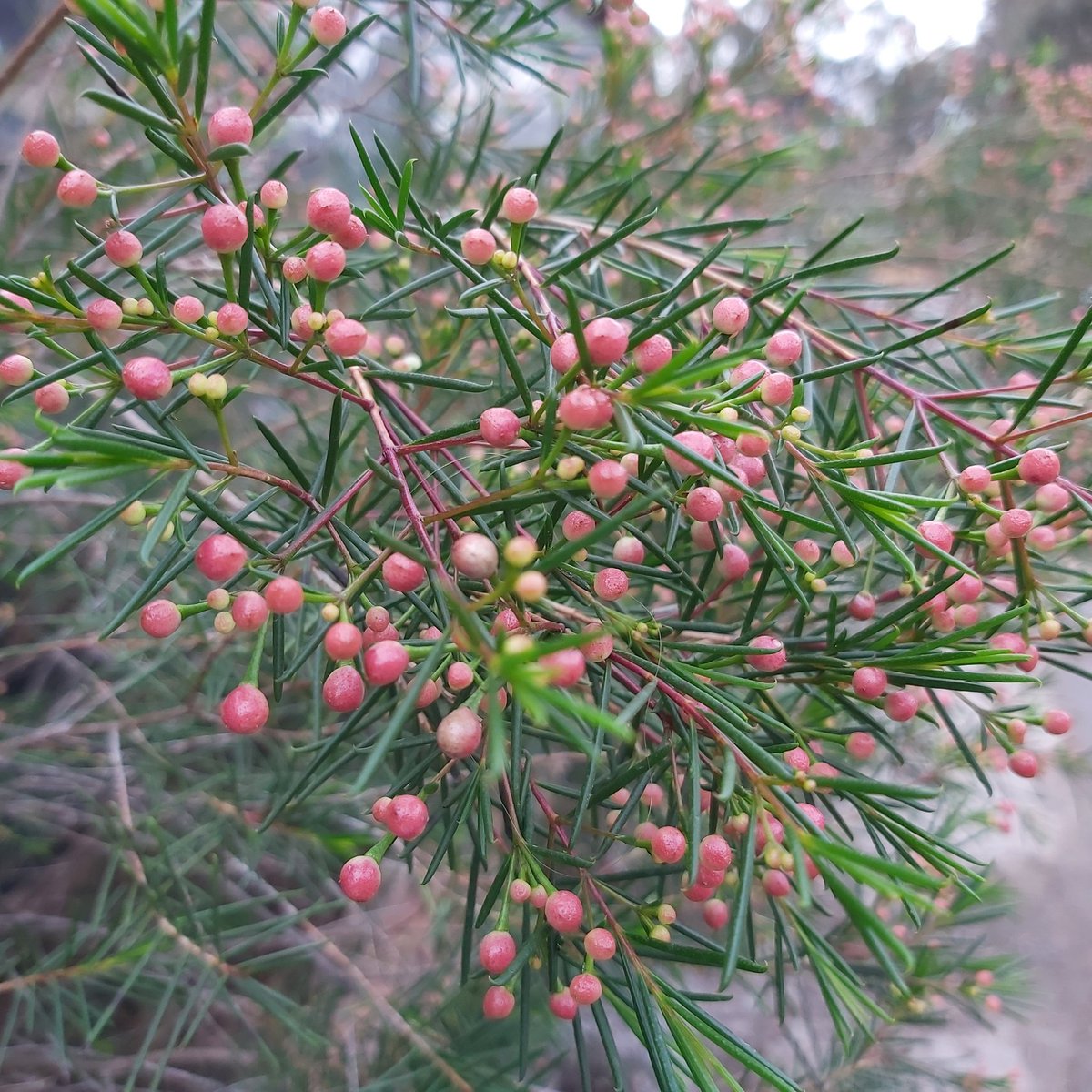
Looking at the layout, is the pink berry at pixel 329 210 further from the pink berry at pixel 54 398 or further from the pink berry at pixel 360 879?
the pink berry at pixel 360 879

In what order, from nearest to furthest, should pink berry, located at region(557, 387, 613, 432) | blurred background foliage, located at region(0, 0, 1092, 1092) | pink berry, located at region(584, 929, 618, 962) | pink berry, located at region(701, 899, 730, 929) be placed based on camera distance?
pink berry, located at region(557, 387, 613, 432), pink berry, located at region(584, 929, 618, 962), pink berry, located at region(701, 899, 730, 929), blurred background foliage, located at region(0, 0, 1092, 1092)

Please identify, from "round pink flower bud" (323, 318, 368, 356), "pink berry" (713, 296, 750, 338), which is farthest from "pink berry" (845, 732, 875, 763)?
"round pink flower bud" (323, 318, 368, 356)

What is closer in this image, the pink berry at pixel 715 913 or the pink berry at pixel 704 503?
the pink berry at pixel 704 503

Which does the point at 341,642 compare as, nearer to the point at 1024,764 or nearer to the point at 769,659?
the point at 769,659

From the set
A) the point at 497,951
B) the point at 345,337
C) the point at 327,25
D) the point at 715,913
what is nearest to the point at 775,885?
the point at 715,913

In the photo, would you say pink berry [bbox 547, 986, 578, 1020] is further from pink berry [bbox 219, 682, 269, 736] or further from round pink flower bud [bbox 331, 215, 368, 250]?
round pink flower bud [bbox 331, 215, 368, 250]

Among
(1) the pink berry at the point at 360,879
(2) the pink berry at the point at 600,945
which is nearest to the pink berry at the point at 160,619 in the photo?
(1) the pink berry at the point at 360,879

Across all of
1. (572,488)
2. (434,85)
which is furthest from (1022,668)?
(434,85)
